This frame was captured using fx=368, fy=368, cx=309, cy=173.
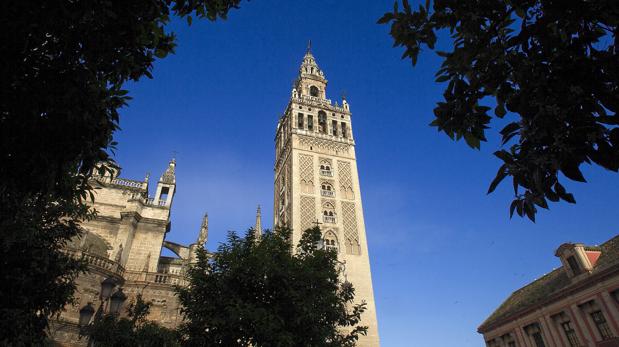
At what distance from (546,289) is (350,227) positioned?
15.7 metres

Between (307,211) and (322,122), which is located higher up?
(322,122)

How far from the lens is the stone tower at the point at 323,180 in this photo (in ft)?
105

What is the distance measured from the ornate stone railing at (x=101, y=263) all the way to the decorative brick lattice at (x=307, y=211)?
15.8 m

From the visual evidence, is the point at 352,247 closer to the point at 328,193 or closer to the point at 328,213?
the point at 328,213

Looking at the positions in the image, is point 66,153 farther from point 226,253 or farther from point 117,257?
point 117,257

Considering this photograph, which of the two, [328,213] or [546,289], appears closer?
[546,289]

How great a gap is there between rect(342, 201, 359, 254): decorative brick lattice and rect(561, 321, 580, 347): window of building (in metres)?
15.6

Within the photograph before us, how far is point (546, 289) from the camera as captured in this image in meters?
25.0

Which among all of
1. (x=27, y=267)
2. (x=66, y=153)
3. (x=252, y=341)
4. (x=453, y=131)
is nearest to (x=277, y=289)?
(x=252, y=341)

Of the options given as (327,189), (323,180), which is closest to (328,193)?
(327,189)

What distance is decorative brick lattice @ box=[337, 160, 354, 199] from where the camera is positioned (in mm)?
36750

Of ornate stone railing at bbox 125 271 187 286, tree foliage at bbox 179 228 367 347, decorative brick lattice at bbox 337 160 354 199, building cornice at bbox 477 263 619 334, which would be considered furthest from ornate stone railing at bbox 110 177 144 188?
building cornice at bbox 477 263 619 334

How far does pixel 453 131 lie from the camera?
3316 millimetres

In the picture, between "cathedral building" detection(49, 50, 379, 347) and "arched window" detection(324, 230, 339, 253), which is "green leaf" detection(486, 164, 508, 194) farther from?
"arched window" detection(324, 230, 339, 253)
